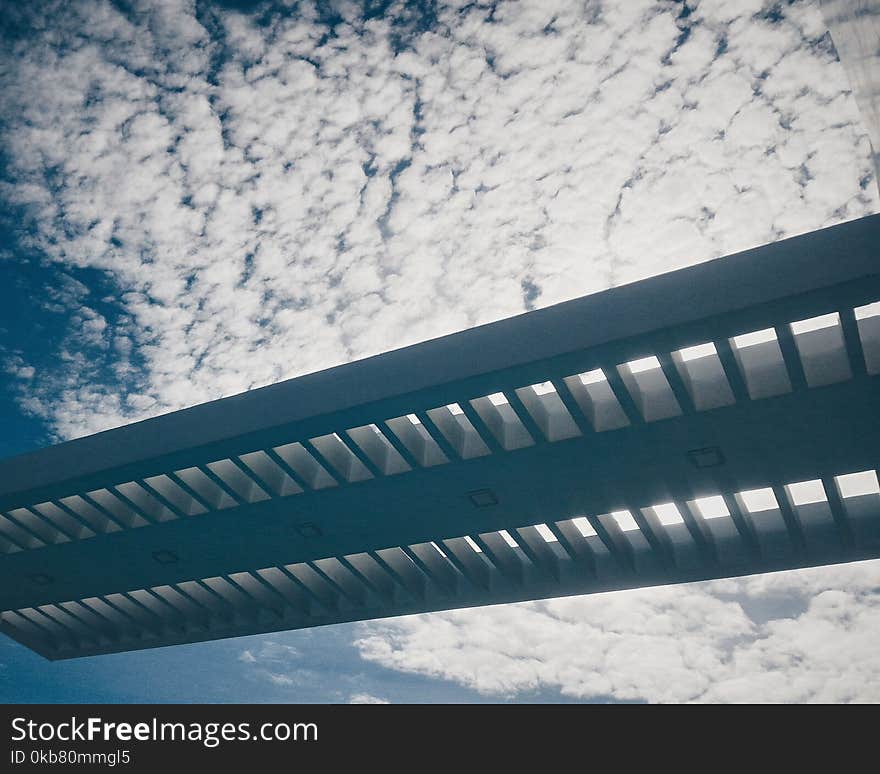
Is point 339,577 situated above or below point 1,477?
below

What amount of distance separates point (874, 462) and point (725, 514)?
350 centimetres

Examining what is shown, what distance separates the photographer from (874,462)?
1095cm

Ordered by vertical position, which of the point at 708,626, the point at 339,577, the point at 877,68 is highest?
the point at 877,68

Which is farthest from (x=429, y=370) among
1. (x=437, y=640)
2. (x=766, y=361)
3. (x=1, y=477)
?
(x=437, y=640)

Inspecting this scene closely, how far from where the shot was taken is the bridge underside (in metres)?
9.27

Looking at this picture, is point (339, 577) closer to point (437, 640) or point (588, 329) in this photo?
point (588, 329)

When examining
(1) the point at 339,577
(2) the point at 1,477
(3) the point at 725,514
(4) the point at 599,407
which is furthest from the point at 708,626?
(2) the point at 1,477

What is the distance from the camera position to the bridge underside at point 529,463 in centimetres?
927

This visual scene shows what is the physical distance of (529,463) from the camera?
12.1m

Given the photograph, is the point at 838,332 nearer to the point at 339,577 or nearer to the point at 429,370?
the point at 429,370
